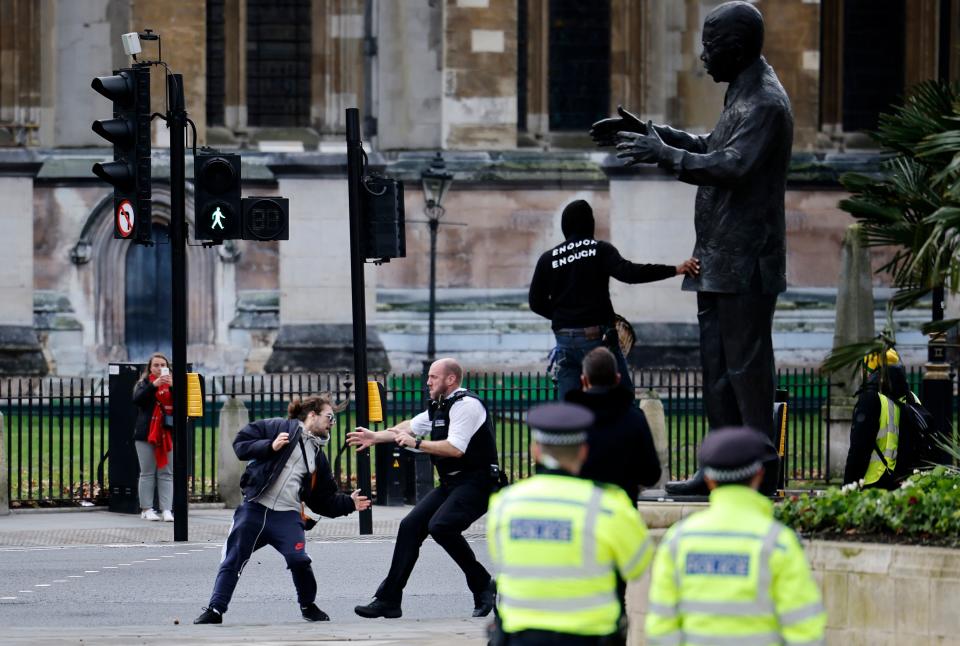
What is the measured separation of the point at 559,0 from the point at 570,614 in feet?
101

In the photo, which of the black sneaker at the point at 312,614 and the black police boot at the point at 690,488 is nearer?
the black police boot at the point at 690,488

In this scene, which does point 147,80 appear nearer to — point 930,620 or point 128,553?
point 128,553

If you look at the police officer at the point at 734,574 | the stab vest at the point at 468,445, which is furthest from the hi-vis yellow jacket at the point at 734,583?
the stab vest at the point at 468,445

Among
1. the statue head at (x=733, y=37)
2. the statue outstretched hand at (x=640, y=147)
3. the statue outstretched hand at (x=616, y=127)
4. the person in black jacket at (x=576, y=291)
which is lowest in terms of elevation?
the person in black jacket at (x=576, y=291)

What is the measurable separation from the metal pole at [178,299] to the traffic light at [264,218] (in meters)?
0.55

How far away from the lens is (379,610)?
12.3 meters

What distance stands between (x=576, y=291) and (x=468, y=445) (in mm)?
1402

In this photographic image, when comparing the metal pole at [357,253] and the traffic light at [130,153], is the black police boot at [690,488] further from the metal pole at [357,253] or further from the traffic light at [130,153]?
the traffic light at [130,153]

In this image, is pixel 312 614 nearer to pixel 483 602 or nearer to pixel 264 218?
pixel 483 602

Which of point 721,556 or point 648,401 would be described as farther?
point 648,401

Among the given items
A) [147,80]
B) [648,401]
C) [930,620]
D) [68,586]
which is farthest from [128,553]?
[930,620]

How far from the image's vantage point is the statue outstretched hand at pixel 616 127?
10562 mm

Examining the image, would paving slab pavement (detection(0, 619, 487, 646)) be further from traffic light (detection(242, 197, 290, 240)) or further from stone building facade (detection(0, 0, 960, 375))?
stone building facade (detection(0, 0, 960, 375))

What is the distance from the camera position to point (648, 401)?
20688 mm
